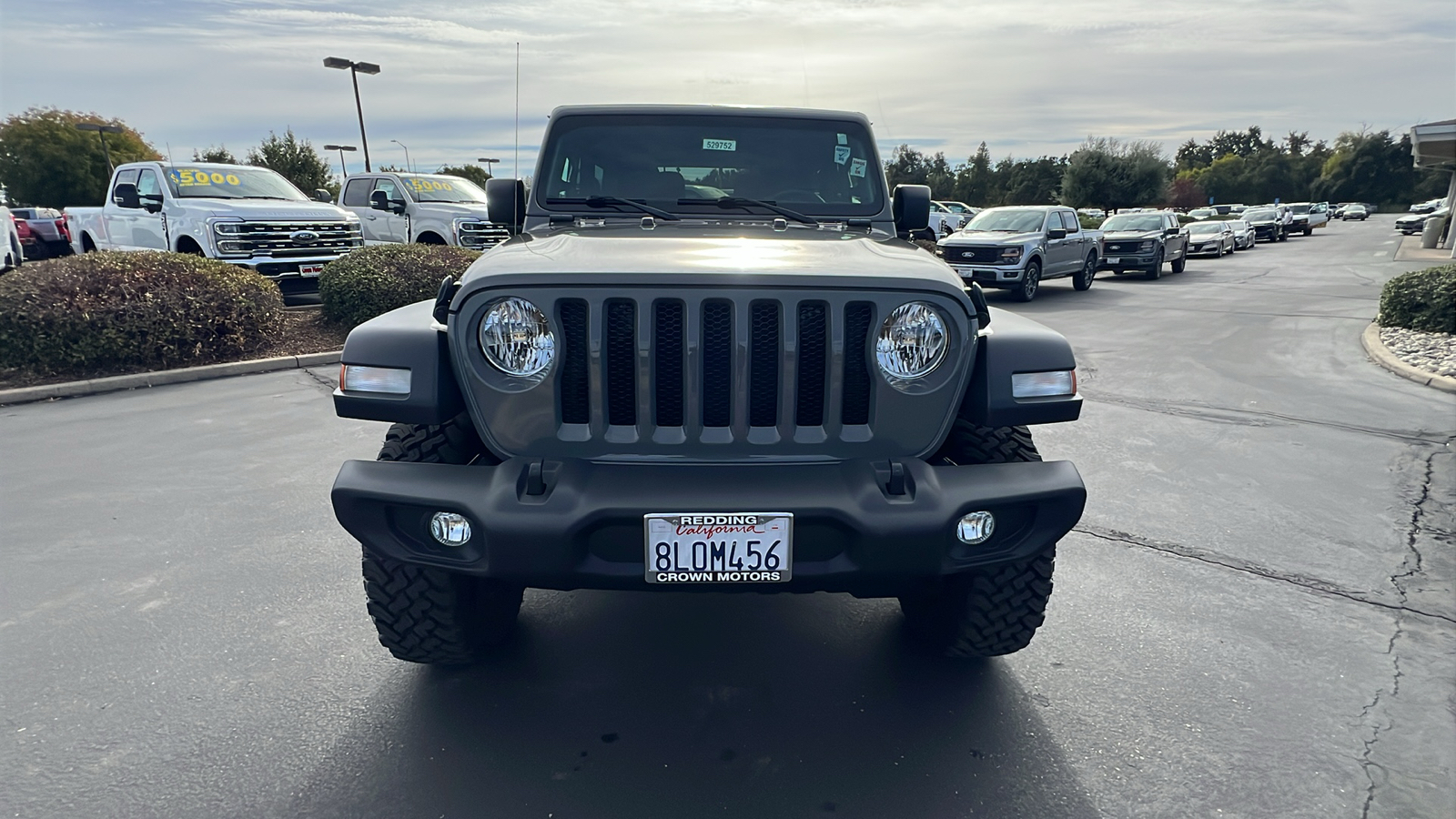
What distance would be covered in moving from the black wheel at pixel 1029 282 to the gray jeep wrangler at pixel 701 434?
1368 centimetres

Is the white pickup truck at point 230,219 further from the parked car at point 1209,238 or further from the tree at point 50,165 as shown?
the tree at point 50,165

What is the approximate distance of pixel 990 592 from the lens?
9.00 ft

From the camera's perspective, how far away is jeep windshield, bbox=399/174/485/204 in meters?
14.7

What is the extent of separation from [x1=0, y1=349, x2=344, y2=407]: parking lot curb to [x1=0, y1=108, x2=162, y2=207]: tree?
48.9 metres

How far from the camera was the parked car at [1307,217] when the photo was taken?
4434 cm

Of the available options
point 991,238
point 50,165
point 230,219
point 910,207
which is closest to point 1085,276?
point 991,238

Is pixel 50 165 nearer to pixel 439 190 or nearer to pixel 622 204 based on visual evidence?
pixel 439 190

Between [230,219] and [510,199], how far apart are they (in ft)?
29.9

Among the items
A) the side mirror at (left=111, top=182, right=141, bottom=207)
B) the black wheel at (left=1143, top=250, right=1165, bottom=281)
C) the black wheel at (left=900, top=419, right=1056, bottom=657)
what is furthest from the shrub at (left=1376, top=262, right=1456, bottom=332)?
the side mirror at (left=111, top=182, right=141, bottom=207)

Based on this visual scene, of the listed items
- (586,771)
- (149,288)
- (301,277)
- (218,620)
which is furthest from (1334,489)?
(301,277)

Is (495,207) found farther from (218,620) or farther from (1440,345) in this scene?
(1440,345)

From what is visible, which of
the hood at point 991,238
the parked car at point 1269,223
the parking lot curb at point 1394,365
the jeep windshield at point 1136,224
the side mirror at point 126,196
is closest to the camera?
the parking lot curb at point 1394,365

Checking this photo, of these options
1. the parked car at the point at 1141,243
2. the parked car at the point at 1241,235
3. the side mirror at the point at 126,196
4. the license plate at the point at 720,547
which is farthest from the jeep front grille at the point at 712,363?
the parked car at the point at 1241,235

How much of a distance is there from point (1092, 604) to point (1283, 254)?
31919 mm
